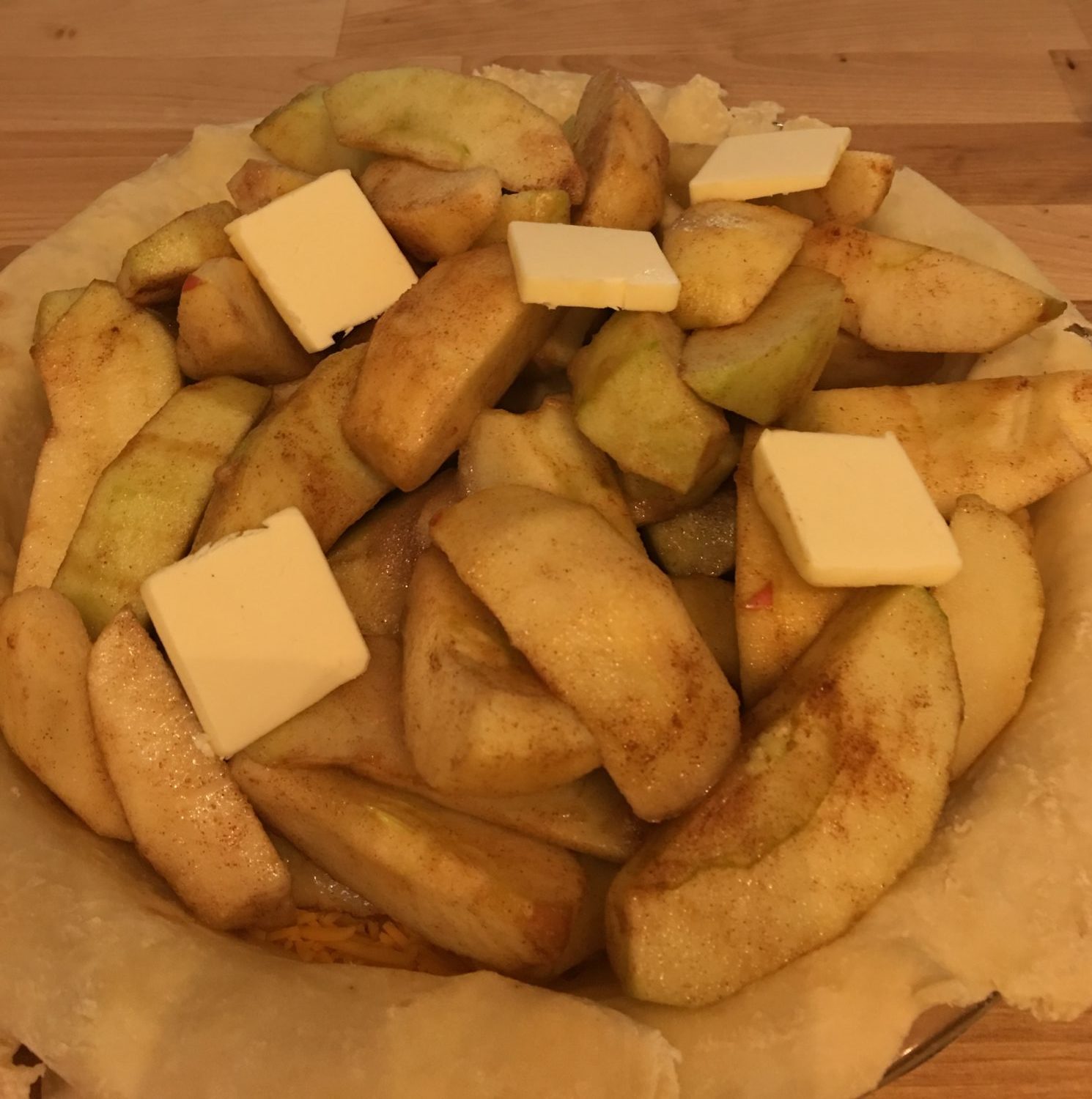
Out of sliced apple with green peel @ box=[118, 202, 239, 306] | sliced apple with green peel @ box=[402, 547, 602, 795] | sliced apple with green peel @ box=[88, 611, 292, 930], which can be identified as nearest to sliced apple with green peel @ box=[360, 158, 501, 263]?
sliced apple with green peel @ box=[118, 202, 239, 306]

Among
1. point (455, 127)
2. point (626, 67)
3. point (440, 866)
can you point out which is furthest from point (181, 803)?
point (626, 67)

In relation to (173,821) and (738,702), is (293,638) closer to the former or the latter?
(173,821)

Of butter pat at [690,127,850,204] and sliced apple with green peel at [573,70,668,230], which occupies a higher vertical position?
sliced apple with green peel at [573,70,668,230]

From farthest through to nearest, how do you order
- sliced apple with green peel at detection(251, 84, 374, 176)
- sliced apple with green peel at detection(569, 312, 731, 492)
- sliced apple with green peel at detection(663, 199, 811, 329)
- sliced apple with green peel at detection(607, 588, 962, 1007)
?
1. sliced apple with green peel at detection(251, 84, 374, 176)
2. sliced apple with green peel at detection(663, 199, 811, 329)
3. sliced apple with green peel at detection(569, 312, 731, 492)
4. sliced apple with green peel at detection(607, 588, 962, 1007)

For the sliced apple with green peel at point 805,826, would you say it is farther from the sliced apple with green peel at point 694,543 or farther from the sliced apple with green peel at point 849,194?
the sliced apple with green peel at point 849,194

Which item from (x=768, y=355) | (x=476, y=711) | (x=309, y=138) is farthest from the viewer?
(x=309, y=138)

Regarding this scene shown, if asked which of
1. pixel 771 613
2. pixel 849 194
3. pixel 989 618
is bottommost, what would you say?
pixel 989 618

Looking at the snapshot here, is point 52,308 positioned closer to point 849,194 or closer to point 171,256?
point 171,256

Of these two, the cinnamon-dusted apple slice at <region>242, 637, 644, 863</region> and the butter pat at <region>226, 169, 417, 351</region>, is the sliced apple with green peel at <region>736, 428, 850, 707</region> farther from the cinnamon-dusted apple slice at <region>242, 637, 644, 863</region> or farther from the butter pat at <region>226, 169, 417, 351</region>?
the butter pat at <region>226, 169, 417, 351</region>
